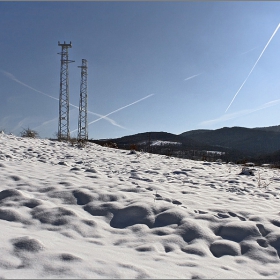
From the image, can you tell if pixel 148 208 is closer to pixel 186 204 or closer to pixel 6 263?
pixel 186 204

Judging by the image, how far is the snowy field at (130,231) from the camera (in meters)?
2.02

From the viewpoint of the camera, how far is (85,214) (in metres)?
3.21

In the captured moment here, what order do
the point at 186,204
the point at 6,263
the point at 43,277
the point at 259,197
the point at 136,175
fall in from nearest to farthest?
1. the point at 43,277
2. the point at 6,263
3. the point at 186,204
4. the point at 259,197
5. the point at 136,175

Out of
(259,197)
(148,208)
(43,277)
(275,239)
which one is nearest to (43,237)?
(43,277)

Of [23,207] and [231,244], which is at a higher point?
[23,207]

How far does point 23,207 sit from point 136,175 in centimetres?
293

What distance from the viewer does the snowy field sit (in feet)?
6.62

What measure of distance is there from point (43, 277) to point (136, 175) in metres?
4.08

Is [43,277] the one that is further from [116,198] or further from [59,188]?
[59,188]

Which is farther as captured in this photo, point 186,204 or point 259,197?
point 259,197

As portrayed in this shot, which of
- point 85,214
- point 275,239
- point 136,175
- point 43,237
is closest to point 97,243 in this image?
point 43,237

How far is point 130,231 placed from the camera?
2.85 m

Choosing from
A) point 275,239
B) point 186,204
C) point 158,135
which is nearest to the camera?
point 275,239

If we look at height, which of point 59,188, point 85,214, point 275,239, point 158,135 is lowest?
point 275,239
